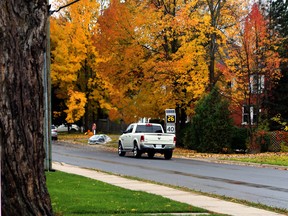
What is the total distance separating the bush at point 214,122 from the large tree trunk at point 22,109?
28.6 meters

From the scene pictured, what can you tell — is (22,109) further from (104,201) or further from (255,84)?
(255,84)

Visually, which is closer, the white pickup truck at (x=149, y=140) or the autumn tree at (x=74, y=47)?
the white pickup truck at (x=149, y=140)

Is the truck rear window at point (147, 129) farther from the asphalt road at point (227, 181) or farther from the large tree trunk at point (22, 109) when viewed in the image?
the large tree trunk at point (22, 109)

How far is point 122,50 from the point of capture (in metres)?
35.5

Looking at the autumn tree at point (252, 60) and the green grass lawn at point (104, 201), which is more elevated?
the autumn tree at point (252, 60)

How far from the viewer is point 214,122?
35.4m

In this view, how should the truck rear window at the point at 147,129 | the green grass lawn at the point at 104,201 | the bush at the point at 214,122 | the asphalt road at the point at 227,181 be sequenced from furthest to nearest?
the bush at the point at 214,122 < the truck rear window at the point at 147,129 < the asphalt road at the point at 227,181 < the green grass lawn at the point at 104,201

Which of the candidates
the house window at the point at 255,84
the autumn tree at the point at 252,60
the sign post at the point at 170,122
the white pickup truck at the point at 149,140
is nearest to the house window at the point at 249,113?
the autumn tree at the point at 252,60

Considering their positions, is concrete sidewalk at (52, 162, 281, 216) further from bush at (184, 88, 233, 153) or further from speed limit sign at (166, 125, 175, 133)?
bush at (184, 88, 233, 153)

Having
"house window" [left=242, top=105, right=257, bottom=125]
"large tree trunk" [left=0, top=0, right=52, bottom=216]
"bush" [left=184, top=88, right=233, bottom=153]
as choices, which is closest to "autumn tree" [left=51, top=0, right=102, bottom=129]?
"house window" [left=242, top=105, right=257, bottom=125]

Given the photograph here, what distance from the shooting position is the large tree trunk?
6902 mm

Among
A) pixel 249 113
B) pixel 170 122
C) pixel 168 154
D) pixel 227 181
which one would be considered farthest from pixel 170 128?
pixel 227 181

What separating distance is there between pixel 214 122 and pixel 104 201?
958 inches

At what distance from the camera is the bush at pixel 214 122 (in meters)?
35.5
